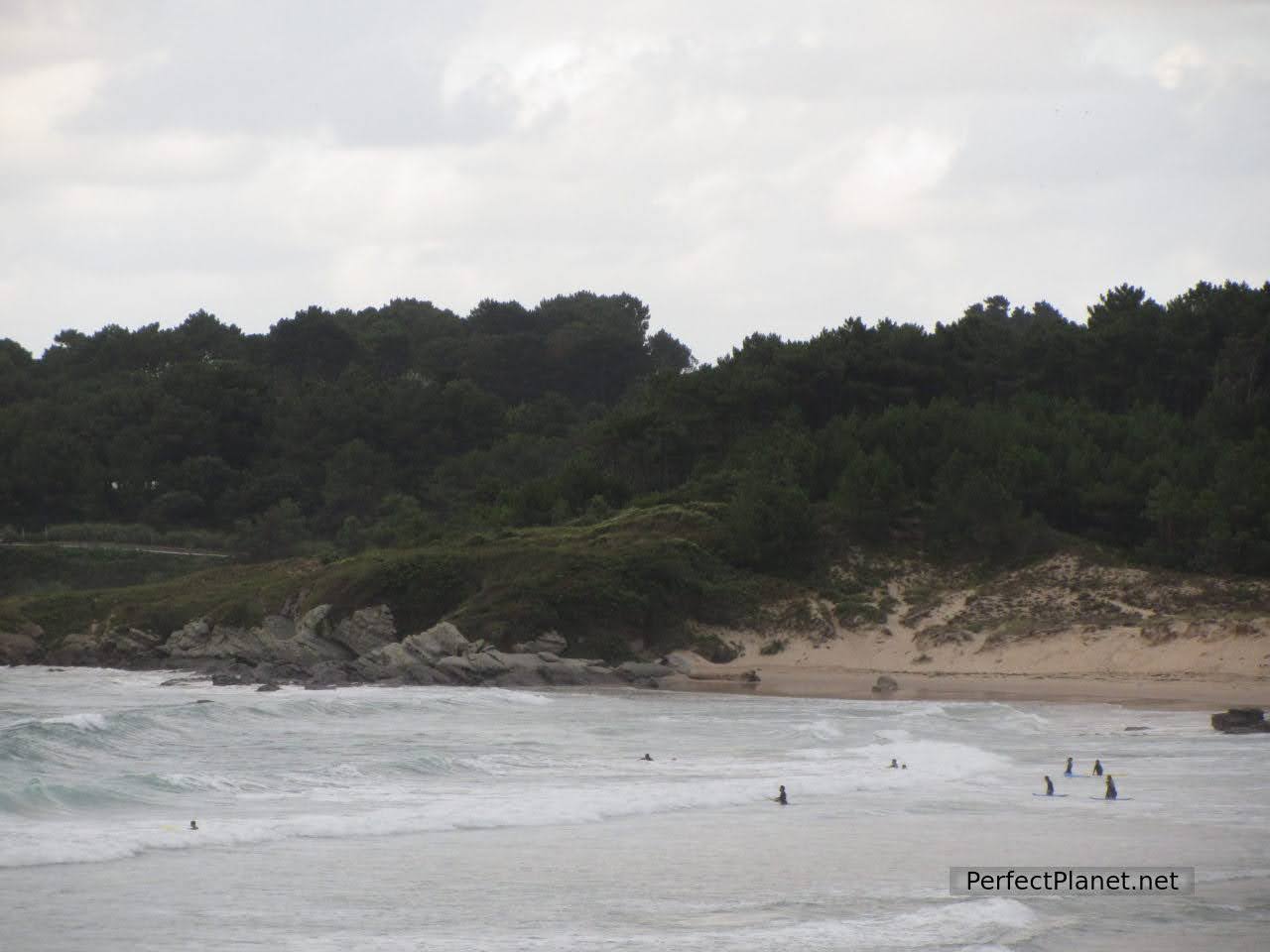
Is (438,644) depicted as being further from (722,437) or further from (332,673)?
(722,437)

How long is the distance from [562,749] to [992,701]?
1245 centimetres

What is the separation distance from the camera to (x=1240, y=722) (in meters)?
27.8

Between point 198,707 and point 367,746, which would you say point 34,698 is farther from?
point 367,746

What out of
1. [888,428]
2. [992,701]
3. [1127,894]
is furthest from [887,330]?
[1127,894]

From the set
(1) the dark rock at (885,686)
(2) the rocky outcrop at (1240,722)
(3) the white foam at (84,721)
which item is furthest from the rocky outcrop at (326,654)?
(2) the rocky outcrop at (1240,722)

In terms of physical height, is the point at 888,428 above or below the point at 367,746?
above

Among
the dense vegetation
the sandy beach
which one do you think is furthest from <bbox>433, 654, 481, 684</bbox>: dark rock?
the dense vegetation

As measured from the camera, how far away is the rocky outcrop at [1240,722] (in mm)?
27703

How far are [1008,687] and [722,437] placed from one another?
941 inches

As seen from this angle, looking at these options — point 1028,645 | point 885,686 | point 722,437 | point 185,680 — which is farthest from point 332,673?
point 722,437

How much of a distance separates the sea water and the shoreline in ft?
6.44

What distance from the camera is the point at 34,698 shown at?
122ft

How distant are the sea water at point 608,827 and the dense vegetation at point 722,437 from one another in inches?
575

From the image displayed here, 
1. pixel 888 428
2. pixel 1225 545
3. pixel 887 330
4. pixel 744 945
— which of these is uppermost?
pixel 887 330
